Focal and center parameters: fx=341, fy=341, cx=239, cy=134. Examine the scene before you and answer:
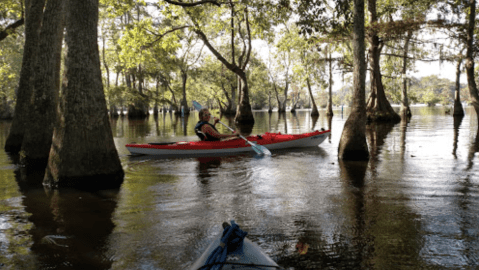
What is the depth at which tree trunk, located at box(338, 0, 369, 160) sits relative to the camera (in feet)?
29.3

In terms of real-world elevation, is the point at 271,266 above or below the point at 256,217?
above

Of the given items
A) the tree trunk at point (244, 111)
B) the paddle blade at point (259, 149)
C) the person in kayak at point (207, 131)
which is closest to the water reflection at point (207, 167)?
the person in kayak at point (207, 131)

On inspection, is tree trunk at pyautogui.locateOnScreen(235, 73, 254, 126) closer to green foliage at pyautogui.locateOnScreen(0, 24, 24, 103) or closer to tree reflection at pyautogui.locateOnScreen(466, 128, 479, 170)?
tree reflection at pyautogui.locateOnScreen(466, 128, 479, 170)

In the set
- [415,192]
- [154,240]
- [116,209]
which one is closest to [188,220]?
[154,240]

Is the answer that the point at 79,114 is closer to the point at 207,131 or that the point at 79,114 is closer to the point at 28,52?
the point at 207,131

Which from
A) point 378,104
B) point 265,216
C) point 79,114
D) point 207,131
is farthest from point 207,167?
point 378,104

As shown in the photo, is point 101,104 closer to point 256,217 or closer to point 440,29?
point 256,217

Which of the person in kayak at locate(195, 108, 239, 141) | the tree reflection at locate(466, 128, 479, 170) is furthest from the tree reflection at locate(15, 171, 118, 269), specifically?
the tree reflection at locate(466, 128, 479, 170)

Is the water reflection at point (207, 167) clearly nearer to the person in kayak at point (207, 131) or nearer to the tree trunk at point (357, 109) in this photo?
the person in kayak at point (207, 131)

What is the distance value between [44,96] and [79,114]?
13.3 ft

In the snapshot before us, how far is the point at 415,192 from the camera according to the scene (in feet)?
20.3

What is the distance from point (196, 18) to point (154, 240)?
17690mm

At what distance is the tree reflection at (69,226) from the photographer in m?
3.71

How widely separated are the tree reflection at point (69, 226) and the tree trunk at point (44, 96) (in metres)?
2.70
